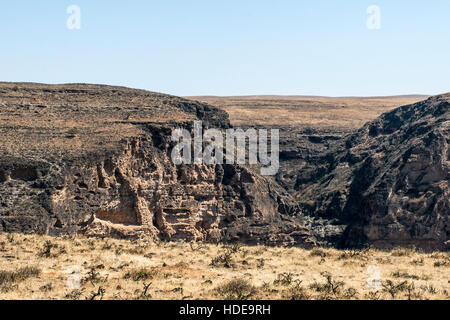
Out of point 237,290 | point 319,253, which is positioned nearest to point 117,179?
point 319,253

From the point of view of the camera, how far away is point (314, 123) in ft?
291

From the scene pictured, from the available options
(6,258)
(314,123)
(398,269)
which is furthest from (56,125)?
(314,123)

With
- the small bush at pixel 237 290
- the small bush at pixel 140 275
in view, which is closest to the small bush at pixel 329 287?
the small bush at pixel 237 290

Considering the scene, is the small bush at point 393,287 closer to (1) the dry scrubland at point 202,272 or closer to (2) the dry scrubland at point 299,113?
(1) the dry scrubland at point 202,272

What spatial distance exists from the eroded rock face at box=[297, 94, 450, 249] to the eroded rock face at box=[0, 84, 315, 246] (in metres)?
6.73

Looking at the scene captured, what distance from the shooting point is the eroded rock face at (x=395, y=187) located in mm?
52125

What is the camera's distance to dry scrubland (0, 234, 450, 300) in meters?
16.7

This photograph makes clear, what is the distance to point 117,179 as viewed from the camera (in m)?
40.5

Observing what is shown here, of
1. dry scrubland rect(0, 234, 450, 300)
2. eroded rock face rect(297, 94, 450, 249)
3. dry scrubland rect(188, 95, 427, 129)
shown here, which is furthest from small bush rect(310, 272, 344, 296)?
dry scrubland rect(188, 95, 427, 129)

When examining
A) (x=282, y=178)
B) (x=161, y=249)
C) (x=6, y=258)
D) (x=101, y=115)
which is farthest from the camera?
(x=282, y=178)

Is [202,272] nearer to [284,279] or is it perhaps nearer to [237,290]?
[284,279]

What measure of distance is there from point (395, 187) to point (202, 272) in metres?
39.4

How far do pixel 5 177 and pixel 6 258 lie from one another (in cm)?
1615
